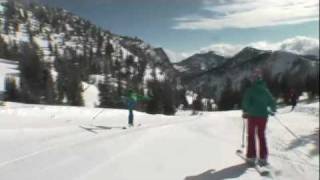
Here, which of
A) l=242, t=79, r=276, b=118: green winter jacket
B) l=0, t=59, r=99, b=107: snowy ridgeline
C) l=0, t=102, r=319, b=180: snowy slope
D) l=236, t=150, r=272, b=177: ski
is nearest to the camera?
l=0, t=102, r=319, b=180: snowy slope

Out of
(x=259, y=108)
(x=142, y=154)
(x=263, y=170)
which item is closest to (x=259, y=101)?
(x=259, y=108)

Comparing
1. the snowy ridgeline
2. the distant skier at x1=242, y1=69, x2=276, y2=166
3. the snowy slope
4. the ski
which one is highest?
the snowy ridgeline

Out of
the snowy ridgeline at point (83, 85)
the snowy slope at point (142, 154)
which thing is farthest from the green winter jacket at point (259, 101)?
the snowy ridgeline at point (83, 85)

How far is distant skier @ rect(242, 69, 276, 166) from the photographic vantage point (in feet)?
34.4

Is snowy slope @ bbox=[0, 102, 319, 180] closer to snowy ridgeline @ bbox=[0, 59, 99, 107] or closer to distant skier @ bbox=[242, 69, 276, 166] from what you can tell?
distant skier @ bbox=[242, 69, 276, 166]

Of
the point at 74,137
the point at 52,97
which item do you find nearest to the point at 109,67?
the point at 52,97

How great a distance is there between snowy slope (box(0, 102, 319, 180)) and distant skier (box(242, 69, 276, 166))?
0.61 m

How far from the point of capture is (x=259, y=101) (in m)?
10.5

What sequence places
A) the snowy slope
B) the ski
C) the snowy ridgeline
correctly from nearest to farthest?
the snowy slope → the ski → the snowy ridgeline

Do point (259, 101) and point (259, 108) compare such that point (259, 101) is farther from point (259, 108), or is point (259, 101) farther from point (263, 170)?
point (263, 170)

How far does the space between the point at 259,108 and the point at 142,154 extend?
2.78 metres

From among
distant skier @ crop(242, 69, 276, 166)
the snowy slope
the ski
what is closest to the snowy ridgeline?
the snowy slope

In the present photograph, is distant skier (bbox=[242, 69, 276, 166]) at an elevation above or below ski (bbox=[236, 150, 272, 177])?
above

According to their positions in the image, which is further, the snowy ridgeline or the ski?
the snowy ridgeline
